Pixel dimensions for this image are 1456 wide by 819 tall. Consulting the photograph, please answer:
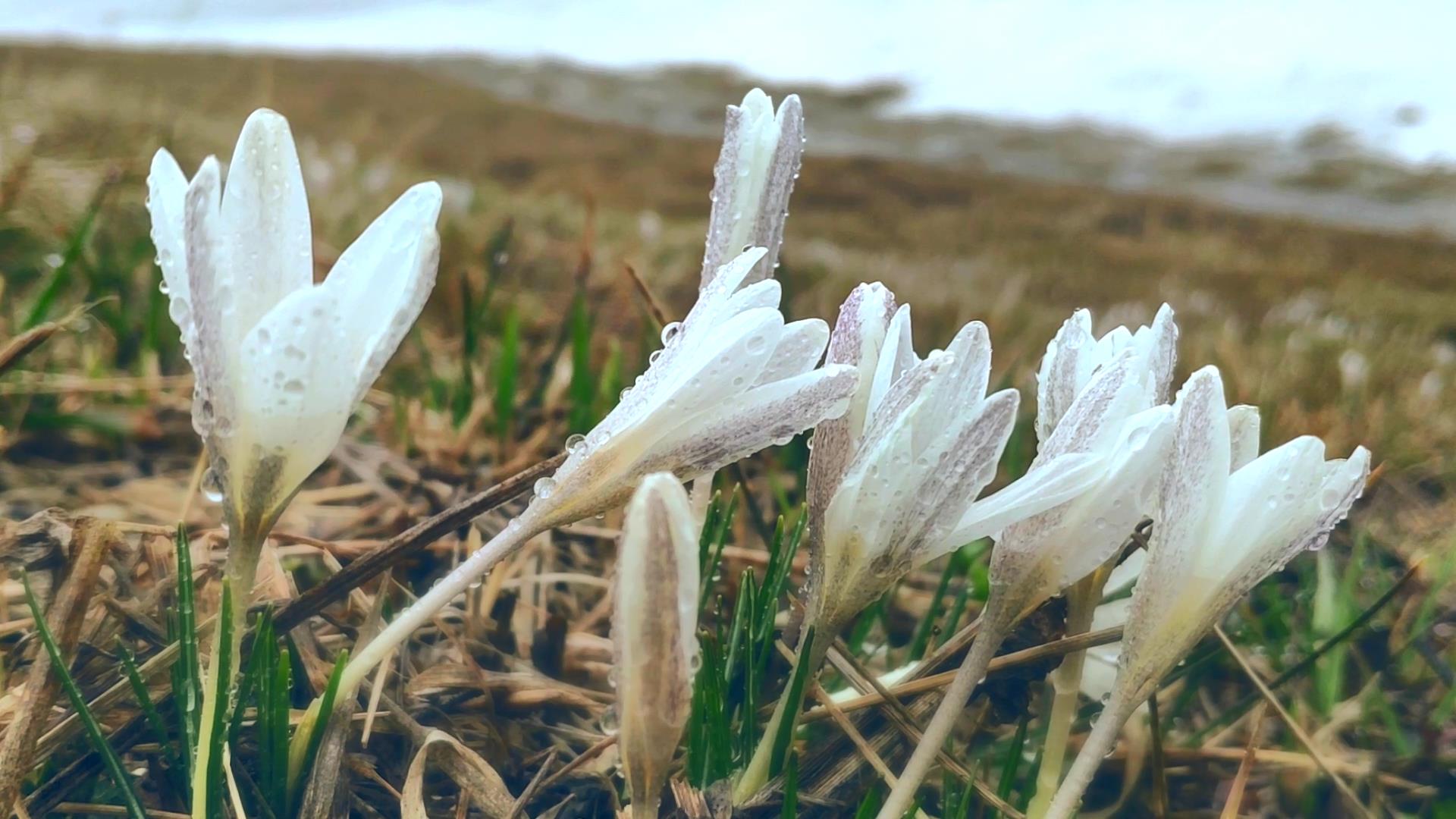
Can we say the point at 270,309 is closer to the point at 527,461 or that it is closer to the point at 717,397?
the point at 717,397

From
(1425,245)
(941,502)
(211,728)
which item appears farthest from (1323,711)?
(1425,245)

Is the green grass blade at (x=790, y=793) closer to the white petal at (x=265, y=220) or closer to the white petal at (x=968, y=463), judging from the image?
the white petal at (x=968, y=463)

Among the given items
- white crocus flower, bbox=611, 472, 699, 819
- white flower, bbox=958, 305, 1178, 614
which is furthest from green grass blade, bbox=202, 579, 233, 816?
white flower, bbox=958, 305, 1178, 614

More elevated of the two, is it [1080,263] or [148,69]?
[148,69]

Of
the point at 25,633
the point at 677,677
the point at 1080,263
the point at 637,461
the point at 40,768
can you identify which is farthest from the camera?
the point at 1080,263

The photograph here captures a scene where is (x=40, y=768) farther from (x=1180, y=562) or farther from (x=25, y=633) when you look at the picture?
(x=1180, y=562)

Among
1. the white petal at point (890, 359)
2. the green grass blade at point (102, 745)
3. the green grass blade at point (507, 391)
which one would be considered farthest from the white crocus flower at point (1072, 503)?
the green grass blade at point (507, 391)
